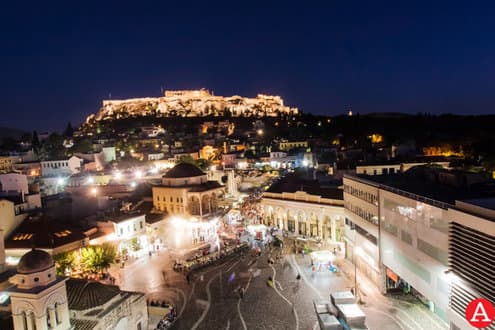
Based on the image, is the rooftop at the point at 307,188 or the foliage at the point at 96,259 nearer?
the foliage at the point at 96,259

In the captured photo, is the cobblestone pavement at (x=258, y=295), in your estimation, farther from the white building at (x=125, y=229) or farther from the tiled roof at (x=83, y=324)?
the tiled roof at (x=83, y=324)

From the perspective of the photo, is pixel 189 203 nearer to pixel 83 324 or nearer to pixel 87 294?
pixel 87 294

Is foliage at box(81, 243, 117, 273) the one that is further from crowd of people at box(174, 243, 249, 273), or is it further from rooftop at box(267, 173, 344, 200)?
rooftop at box(267, 173, 344, 200)

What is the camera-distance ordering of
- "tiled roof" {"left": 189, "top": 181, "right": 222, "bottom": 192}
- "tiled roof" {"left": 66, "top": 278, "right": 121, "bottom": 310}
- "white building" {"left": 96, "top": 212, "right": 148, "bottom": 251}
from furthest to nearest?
"tiled roof" {"left": 189, "top": 181, "right": 222, "bottom": 192}, "white building" {"left": 96, "top": 212, "right": 148, "bottom": 251}, "tiled roof" {"left": 66, "top": 278, "right": 121, "bottom": 310}

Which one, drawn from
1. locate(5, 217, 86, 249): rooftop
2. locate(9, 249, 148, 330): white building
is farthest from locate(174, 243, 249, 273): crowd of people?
locate(9, 249, 148, 330): white building

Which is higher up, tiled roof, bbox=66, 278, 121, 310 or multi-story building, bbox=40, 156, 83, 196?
multi-story building, bbox=40, 156, 83, 196

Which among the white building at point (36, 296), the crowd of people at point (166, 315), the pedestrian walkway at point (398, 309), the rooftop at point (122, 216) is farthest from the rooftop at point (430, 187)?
the rooftop at point (122, 216)

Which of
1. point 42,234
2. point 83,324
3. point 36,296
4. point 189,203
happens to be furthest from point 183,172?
point 36,296
